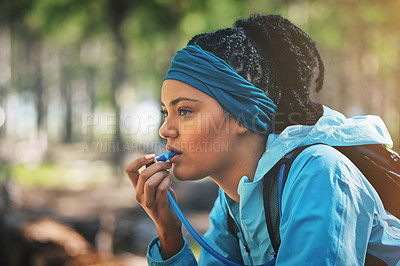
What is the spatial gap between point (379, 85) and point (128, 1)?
46.9 ft

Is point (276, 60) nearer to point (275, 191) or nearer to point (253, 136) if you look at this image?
point (253, 136)

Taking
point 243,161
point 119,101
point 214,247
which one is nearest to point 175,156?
point 243,161

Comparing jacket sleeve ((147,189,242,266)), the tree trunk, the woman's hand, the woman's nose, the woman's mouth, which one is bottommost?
jacket sleeve ((147,189,242,266))

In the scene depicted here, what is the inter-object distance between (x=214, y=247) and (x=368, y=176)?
3.33 feet

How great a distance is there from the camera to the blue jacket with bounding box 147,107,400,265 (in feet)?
4.40

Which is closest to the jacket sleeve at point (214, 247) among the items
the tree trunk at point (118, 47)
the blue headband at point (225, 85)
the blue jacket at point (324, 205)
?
the blue jacket at point (324, 205)

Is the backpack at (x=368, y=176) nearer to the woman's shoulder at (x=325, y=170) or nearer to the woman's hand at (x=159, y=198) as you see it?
the woman's shoulder at (x=325, y=170)

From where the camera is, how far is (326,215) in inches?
52.8

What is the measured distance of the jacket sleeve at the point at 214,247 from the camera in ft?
6.58

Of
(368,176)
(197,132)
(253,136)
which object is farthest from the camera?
(253,136)

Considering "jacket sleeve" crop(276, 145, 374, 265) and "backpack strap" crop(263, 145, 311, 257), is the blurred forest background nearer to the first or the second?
"backpack strap" crop(263, 145, 311, 257)

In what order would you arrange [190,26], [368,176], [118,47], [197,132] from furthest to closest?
[118,47] < [190,26] < [197,132] < [368,176]

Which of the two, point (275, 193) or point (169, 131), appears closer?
point (275, 193)

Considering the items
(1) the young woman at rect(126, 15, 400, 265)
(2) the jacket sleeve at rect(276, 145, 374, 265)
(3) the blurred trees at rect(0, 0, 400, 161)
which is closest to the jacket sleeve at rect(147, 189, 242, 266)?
(1) the young woman at rect(126, 15, 400, 265)
